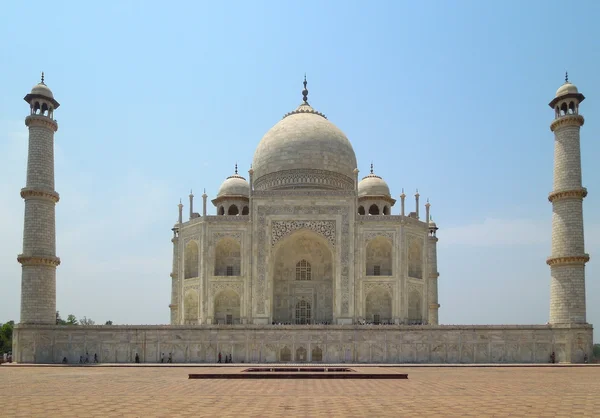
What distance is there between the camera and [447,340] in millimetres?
24531

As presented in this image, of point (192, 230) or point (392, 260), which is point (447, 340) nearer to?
point (392, 260)

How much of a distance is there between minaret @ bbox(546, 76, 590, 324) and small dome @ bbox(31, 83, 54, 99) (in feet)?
62.2

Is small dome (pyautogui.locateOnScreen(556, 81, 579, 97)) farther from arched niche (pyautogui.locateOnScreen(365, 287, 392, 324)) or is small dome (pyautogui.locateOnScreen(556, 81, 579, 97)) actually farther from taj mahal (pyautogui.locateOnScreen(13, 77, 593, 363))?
arched niche (pyautogui.locateOnScreen(365, 287, 392, 324))

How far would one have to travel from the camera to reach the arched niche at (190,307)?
30.3 m

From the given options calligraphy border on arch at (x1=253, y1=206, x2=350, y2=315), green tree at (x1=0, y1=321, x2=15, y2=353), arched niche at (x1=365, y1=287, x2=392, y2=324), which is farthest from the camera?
green tree at (x1=0, y1=321, x2=15, y2=353)

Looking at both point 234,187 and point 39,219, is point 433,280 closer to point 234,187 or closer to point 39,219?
point 234,187

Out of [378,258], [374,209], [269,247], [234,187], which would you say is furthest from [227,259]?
[374,209]

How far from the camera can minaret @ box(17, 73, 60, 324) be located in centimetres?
2412

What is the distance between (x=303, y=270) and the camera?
101 feet

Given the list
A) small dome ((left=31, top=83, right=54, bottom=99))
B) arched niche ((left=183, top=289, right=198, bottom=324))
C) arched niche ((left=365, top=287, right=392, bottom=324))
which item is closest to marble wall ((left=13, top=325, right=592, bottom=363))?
arched niche ((left=365, top=287, right=392, bottom=324))

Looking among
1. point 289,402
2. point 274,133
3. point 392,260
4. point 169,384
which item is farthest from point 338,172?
point 289,402

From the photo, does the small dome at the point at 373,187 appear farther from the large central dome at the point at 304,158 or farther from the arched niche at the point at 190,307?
the arched niche at the point at 190,307

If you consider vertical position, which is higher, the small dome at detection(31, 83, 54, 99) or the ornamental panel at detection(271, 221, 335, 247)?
the small dome at detection(31, 83, 54, 99)

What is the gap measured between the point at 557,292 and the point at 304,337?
924 centimetres
